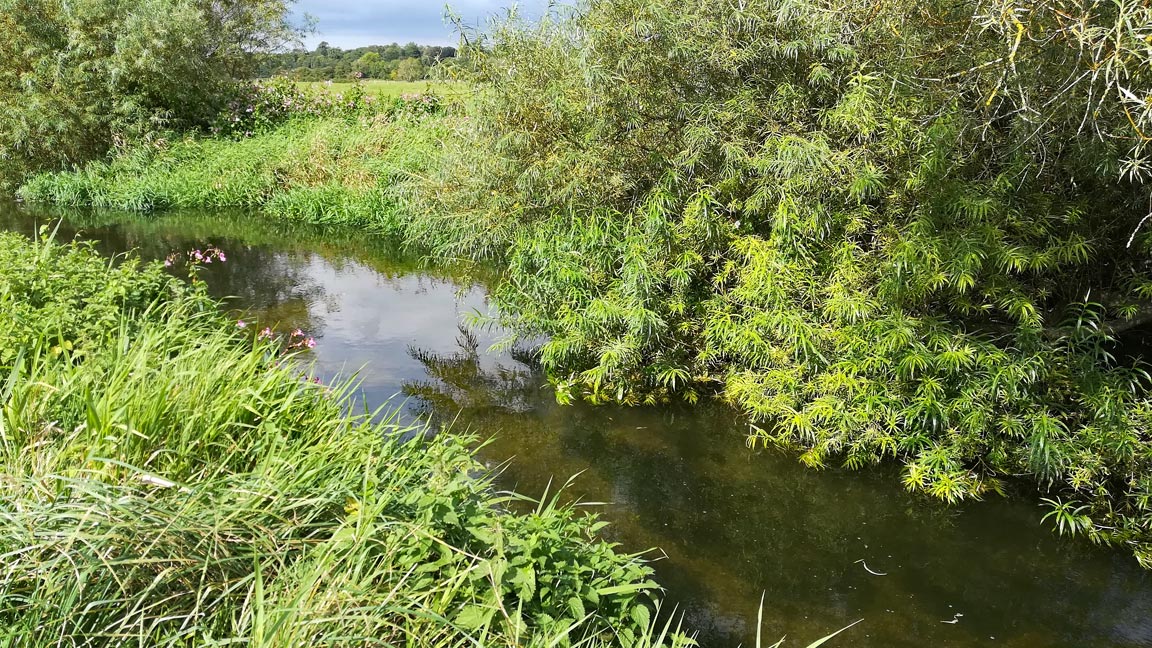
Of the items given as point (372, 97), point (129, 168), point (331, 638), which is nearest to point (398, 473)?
point (331, 638)

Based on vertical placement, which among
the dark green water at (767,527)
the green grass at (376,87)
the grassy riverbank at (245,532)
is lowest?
the dark green water at (767,527)

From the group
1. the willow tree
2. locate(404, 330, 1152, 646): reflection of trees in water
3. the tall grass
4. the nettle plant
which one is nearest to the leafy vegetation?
the tall grass

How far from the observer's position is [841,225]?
5.38 m

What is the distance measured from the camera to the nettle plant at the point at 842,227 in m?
4.47

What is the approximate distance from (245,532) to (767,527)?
10.6 ft

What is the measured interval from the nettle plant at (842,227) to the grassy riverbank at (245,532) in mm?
2636

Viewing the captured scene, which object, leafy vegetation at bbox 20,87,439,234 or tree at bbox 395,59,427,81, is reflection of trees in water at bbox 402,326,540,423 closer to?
leafy vegetation at bbox 20,87,439,234

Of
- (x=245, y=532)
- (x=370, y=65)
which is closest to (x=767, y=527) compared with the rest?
(x=245, y=532)

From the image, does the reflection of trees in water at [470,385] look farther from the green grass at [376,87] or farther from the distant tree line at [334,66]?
the green grass at [376,87]

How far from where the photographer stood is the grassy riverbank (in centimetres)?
214

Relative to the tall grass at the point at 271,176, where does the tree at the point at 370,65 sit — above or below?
above

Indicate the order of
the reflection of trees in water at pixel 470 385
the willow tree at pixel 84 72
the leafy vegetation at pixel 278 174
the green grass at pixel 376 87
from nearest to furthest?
the reflection of trees in water at pixel 470 385
the leafy vegetation at pixel 278 174
the willow tree at pixel 84 72
the green grass at pixel 376 87

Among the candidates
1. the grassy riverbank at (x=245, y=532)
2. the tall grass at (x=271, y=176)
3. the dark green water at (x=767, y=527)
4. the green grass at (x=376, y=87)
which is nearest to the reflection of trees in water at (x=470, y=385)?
the dark green water at (x=767, y=527)

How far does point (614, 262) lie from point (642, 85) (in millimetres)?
1397
